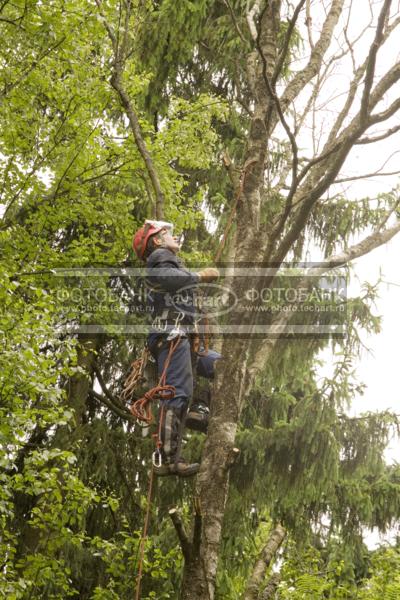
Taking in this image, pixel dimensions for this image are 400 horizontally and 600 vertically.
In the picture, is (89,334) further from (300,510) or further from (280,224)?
(280,224)

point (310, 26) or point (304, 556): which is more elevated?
point (310, 26)

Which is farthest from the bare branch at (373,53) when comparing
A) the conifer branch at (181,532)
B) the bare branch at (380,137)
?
the conifer branch at (181,532)

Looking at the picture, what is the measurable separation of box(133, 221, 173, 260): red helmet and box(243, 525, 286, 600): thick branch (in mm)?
2178

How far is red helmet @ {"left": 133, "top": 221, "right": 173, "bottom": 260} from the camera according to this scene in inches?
220

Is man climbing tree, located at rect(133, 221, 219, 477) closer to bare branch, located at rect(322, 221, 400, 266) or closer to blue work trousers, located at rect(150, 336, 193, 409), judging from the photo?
blue work trousers, located at rect(150, 336, 193, 409)

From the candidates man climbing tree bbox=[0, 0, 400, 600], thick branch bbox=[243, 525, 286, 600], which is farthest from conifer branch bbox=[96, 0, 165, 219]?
thick branch bbox=[243, 525, 286, 600]

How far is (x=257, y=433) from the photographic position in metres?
8.33

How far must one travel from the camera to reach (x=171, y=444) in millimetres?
5145

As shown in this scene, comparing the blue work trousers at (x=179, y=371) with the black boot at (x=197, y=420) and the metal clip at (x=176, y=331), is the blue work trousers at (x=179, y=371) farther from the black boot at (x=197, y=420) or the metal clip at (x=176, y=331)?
the black boot at (x=197, y=420)

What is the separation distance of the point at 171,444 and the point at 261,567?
0.94m

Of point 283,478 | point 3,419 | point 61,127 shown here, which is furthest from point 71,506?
point 61,127

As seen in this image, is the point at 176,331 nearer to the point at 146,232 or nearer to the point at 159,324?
the point at 159,324

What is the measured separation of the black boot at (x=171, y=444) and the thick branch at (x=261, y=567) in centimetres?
72

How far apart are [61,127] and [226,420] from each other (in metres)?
4.85
